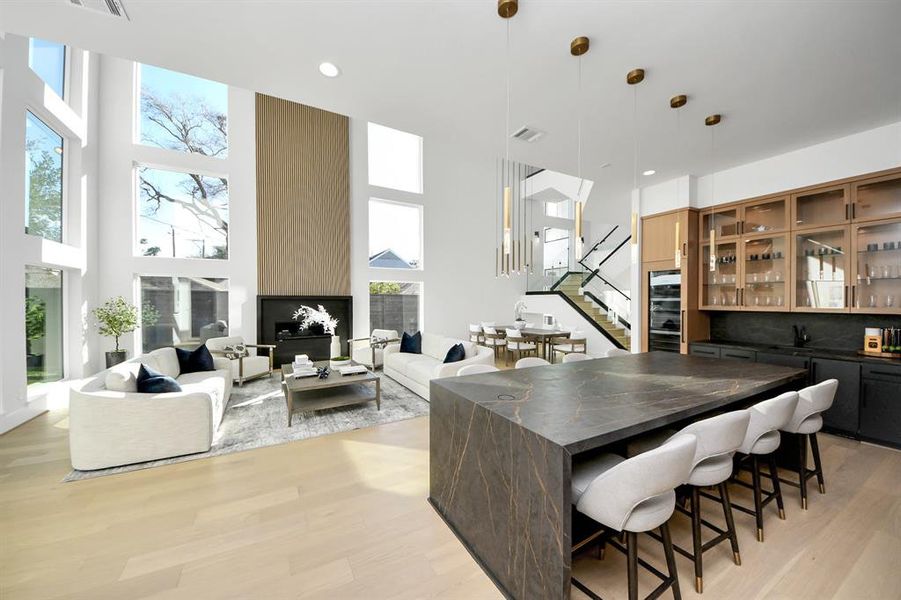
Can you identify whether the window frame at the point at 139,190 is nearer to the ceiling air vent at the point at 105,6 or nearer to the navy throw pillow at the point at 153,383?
the navy throw pillow at the point at 153,383

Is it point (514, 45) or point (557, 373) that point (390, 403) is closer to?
point (557, 373)

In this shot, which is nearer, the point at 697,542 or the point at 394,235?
the point at 697,542

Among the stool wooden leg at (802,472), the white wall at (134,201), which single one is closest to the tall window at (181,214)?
the white wall at (134,201)

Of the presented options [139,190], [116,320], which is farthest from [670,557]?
[139,190]

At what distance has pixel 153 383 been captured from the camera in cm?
317

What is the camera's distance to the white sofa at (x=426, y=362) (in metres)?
4.38

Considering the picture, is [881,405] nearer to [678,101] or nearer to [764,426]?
[764,426]

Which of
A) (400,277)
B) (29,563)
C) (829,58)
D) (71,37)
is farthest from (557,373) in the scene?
(400,277)

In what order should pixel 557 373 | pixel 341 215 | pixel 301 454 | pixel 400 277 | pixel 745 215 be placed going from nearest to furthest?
pixel 557 373 < pixel 301 454 < pixel 745 215 < pixel 341 215 < pixel 400 277

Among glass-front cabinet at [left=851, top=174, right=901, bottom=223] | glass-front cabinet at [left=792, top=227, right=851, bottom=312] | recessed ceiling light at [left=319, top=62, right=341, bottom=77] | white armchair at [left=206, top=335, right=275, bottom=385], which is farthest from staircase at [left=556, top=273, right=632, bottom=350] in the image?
white armchair at [left=206, top=335, right=275, bottom=385]

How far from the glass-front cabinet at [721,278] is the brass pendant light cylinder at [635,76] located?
9.44 ft

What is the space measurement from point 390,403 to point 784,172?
5.74 m

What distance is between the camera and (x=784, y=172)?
4191 millimetres

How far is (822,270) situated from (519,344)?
480 centimetres
